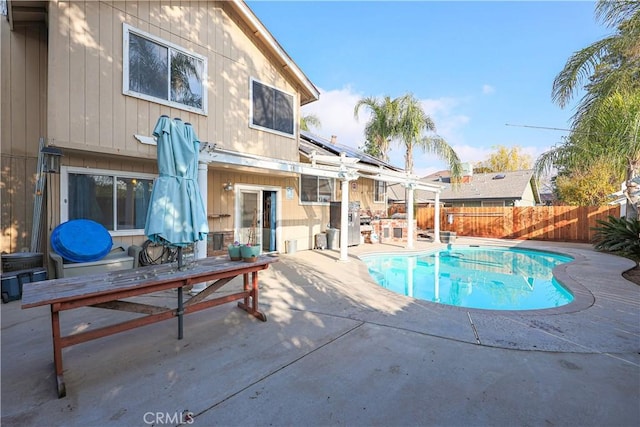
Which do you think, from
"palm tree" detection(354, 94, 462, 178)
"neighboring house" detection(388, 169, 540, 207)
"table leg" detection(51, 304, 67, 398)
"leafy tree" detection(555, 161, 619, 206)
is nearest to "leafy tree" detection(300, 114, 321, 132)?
"palm tree" detection(354, 94, 462, 178)

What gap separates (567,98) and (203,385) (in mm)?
9813

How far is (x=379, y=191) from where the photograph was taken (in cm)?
1509

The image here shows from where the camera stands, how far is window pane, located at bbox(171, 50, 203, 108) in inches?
267

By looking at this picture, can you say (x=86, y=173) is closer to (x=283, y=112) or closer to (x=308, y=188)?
(x=283, y=112)

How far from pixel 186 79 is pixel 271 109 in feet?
8.23

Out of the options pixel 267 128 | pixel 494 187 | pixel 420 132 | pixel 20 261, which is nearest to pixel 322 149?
pixel 267 128

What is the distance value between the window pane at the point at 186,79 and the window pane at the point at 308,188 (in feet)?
14.9

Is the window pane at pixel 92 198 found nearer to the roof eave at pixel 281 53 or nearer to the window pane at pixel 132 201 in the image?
the window pane at pixel 132 201

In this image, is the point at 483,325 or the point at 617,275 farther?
the point at 617,275

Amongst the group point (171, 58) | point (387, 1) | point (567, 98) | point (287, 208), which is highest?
point (387, 1)

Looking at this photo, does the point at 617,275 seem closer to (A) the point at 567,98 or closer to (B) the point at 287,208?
(A) the point at 567,98

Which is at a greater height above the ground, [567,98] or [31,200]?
[567,98]

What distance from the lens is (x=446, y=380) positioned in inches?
108

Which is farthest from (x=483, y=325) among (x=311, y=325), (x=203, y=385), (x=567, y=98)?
(x=567, y=98)
